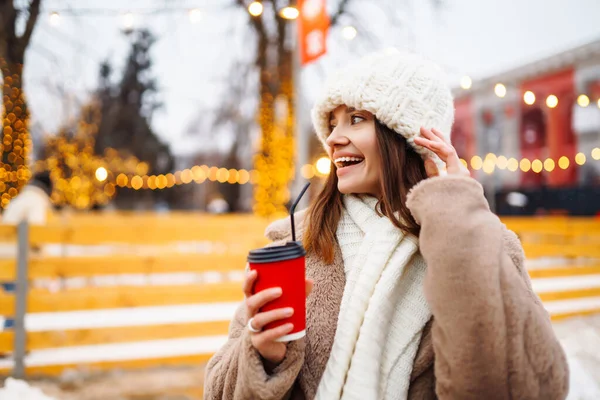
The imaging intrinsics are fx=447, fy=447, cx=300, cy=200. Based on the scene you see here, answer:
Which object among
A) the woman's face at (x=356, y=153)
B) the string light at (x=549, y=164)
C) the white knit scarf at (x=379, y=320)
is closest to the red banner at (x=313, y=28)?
the woman's face at (x=356, y=153)

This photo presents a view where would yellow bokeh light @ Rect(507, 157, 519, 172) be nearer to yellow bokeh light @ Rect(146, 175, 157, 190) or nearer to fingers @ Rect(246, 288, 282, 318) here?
yellow bokeh light @ Rect(146, 175, 157, 190)

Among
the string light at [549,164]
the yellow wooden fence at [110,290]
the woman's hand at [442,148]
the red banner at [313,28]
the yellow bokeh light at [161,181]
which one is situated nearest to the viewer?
the woman's hand at [442,148]

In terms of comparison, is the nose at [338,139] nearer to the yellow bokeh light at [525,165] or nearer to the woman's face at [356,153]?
the woman's face at [356,153]

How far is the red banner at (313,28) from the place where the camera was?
15.9 ft

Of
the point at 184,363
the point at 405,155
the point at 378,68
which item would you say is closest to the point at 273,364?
the point at 405,155

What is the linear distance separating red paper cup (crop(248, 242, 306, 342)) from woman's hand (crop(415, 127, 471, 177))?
0.54 meters

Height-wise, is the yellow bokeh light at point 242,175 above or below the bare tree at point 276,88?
below

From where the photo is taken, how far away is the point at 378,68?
4.58ft

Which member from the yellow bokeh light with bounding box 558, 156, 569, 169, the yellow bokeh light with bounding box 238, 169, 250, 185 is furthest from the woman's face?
the yellow bokeh light with bounding box 238, 169, 250, 185

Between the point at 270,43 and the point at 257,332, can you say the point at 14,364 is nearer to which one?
the point at 257,332

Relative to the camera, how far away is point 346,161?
1.43 meters

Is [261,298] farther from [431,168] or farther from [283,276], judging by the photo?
[431,168]

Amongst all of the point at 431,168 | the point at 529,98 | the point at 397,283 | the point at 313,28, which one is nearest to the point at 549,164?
the point at 529,98

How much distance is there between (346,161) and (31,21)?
6922 millimetres
